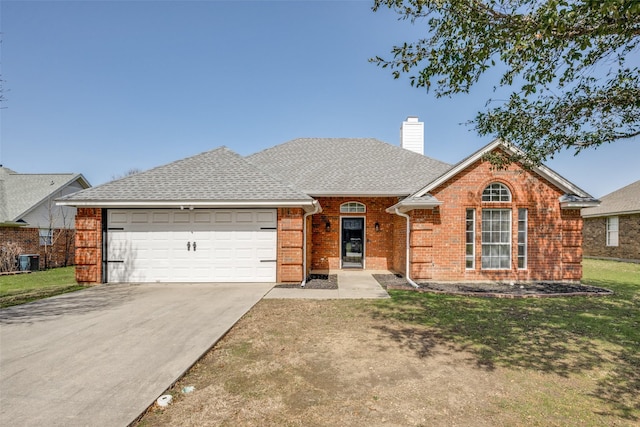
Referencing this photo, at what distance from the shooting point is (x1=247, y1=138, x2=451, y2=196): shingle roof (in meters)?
12.8

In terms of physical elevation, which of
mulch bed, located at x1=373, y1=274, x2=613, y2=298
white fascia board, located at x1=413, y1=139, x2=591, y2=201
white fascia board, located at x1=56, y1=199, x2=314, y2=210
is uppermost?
white fascia board, located at x1=413, y1=139, x2=591, y2=201

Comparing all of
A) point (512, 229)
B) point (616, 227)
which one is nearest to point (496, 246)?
point (512, 229)

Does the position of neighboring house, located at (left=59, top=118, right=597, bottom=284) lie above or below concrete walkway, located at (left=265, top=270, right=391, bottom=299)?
above

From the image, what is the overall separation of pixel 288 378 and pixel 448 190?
895 centimetres

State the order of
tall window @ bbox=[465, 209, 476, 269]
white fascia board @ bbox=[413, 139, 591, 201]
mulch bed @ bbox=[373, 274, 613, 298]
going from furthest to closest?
tall window @ bbox=[465, 209, 476, 269] → white fascia board @ bbox=[413, 139, 591, 201] → mulch bed @ bbox=[373, 274, 613, 298]

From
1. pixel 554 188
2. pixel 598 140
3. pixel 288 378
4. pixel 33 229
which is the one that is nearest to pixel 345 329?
pixel 288 378

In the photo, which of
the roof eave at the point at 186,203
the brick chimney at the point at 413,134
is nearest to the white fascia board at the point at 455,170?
the roof eave at the point at 186,203

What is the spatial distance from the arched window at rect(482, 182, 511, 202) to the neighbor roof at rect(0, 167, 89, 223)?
75.6 feet

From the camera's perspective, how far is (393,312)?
24.1 ft

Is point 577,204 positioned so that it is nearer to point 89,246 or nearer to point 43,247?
point 89,246

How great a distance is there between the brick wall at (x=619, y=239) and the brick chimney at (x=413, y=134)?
531 inches

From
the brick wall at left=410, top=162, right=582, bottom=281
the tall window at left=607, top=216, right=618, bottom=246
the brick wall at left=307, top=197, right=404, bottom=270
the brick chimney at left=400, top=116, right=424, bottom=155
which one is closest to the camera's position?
the brick wall at left=410, top=162, right=582, bottom=281

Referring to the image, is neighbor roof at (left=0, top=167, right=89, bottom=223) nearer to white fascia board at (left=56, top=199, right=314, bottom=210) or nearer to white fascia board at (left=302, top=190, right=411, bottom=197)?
white fascia board at (left=56, top=199, right=314, bottom=210)

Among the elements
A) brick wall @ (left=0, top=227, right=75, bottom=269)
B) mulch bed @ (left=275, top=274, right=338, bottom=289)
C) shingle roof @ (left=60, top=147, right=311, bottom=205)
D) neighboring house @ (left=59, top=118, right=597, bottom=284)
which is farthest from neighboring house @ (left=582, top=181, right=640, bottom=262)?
brick wall @ (left=0, top=227, right=75, bottom=269)
